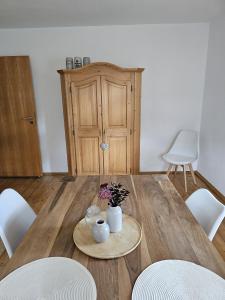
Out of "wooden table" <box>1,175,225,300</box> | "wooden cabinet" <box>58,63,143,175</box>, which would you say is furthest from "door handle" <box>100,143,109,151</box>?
"wooden table" <box>1,175,225,300</box>

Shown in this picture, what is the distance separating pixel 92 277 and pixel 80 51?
3.03 m

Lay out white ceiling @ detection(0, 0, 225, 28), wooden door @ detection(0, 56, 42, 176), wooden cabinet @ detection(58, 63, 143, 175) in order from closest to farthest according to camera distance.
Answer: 1. white ceiling @ detection(0, 0, 225, 28)
2. wooden cabinet @ detection(58, 63, 143, 175)
3. wooden door @ detection(0, 56, 42, 176)

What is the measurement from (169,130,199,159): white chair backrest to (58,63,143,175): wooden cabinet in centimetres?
81

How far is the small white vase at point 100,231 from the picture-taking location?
37.4 inches

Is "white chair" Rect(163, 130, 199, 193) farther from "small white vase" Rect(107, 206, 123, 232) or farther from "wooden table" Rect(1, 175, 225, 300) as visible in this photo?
"small white vase" Rect(107, 206, 123, 232)

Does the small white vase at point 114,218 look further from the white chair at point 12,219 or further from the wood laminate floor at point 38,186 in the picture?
the wood laminate floor at point 38,186

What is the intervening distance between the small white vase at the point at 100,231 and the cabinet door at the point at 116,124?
1.92 metres

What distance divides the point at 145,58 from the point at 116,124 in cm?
116

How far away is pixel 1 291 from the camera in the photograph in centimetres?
74

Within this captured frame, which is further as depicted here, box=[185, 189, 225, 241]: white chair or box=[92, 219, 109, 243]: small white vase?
box=[185, 189, 225, 241]: white chair

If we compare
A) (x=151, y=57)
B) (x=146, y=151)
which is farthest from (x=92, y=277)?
(x=151, y=57)

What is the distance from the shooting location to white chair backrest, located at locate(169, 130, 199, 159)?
3.18 metres

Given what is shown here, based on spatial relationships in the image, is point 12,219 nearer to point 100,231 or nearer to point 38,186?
point 100,231

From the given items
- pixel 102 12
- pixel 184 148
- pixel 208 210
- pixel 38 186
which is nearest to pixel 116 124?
pixel 184 148
